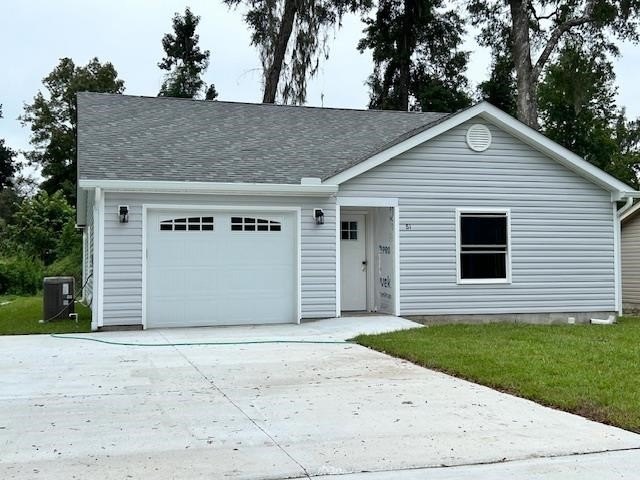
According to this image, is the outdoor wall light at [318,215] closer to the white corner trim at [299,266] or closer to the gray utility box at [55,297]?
the white corner trim at [299,266]

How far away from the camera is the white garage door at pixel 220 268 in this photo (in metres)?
12.1

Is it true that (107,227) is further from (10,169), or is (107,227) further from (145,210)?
(10,169)

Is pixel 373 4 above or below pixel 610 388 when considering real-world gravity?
above

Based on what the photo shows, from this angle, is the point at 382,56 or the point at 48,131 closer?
the point at 382,56

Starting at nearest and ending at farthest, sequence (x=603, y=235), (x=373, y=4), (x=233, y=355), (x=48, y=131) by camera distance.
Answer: (x=233, y=355), (x=603, y=235), (x=373, y=4), (x=48, y=131)

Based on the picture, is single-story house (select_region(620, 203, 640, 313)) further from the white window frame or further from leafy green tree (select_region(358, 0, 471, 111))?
leafy green tree (select_region(358, 0, 471, 111))

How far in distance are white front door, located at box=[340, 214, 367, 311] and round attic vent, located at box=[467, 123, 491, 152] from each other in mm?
2664

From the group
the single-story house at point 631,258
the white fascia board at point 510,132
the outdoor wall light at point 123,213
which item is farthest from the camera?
the single-story house at point 631,258

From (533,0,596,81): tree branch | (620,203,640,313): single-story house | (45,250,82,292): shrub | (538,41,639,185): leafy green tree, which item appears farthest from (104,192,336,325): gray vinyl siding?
(538,41,639,185): leafy green tree

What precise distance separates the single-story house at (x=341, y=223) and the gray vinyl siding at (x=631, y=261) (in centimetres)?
990

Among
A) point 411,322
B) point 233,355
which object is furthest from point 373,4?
point 233,355

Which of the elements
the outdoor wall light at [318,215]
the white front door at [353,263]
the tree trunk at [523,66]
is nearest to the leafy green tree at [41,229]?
the tree trunk at [523,66]

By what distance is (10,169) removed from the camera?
5294cm

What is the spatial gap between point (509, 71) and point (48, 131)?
94.1 feet
